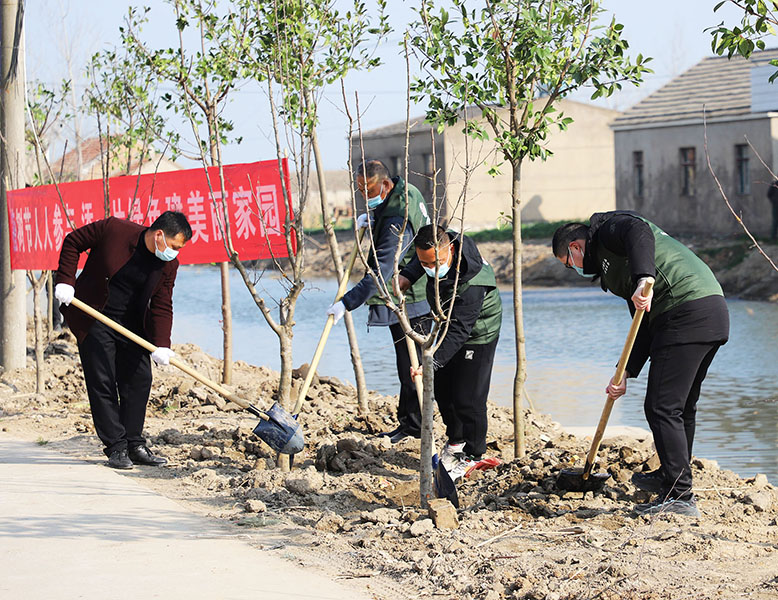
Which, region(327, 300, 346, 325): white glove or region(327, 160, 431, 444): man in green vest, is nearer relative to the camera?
region(327, 300, 346, 325): white glove

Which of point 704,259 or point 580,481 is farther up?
point 704,259

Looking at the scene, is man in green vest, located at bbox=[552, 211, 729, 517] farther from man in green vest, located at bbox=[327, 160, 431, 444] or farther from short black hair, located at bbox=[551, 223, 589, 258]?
man in green vest, located at bbox=[327, 160, 431, 444]

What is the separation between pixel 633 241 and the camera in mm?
5207

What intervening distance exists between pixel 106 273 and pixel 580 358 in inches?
355

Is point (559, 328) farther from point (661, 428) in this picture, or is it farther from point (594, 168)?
point (594, 168)

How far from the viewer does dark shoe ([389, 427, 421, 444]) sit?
7.63m

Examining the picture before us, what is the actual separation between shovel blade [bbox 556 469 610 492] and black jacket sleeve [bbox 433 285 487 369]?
999 mm

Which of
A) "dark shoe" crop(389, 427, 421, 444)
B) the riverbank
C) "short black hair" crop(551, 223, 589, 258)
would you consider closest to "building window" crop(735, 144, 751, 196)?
the riverbank

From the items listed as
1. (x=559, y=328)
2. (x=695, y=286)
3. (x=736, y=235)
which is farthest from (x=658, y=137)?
(x=695, y=286)

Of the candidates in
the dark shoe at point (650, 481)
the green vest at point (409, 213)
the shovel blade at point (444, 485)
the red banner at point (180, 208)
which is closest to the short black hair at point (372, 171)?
the green vest at point (409, 213)

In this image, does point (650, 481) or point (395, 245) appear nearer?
point (650, 481)

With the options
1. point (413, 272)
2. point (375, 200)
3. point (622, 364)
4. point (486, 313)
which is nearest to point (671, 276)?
point (622, 364)

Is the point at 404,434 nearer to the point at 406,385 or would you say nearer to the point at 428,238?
the point at 406,385

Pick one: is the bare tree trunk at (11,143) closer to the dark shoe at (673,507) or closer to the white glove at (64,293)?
the white glove at (64,293)
